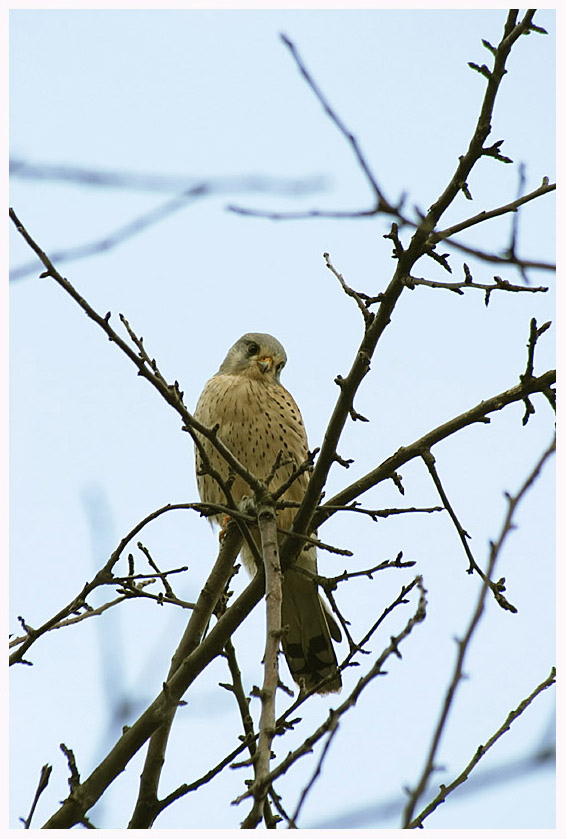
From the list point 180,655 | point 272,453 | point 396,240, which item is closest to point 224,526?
point 272,453

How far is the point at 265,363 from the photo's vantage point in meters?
6.14

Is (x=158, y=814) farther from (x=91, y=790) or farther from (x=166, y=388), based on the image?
(x=166, y=388)

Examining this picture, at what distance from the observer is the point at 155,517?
2.98 meters

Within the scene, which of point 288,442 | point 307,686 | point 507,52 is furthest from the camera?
point 288,442

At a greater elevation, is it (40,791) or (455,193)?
(455,193)

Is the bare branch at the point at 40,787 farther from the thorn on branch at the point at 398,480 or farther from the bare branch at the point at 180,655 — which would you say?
the thorn on branch at the point at 398,480

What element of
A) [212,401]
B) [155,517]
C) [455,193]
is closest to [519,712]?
[155,517]

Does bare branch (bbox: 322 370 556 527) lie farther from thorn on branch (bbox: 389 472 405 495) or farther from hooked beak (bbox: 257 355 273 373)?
hooked beak (bbox: 257 355 273 373)

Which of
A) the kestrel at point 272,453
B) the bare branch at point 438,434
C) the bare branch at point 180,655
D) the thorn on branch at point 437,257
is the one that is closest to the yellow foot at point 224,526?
the kestrel at point 272,453

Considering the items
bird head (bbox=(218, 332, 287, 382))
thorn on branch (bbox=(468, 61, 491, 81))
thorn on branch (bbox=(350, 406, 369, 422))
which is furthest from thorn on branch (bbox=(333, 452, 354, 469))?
bird head (bbox=(218, 332, 287, 382))

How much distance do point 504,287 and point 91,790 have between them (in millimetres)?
1936

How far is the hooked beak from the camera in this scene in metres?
6.11

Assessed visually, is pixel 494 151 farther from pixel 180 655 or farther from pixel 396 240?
pixel 180 655

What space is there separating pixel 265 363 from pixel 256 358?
13 centimetres
